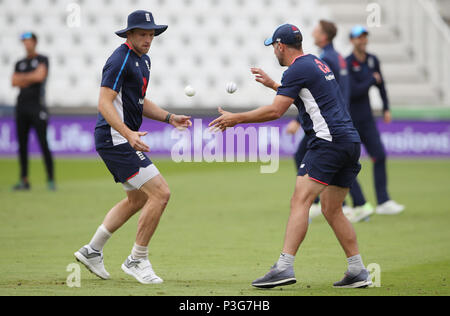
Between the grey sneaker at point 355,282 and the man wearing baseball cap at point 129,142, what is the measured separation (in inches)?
61.5

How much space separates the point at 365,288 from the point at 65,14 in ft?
68.9

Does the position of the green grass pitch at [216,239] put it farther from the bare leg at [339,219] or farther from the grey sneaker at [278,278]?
the bare leg at [339,219]

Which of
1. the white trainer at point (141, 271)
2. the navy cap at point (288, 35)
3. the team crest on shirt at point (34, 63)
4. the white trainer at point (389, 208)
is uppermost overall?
the navy cap at point (288, 35)

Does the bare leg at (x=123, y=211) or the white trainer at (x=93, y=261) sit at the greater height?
the bare leg at (x=123, y=211)

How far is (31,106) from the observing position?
15227 mm

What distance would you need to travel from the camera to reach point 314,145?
23.0 ft

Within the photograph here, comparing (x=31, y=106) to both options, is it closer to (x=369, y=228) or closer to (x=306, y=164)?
(x=369, y=228)

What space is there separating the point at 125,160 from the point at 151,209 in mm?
490

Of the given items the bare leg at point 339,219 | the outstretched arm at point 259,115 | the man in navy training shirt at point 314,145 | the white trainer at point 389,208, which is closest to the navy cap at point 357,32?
the white trainer at point 389,208

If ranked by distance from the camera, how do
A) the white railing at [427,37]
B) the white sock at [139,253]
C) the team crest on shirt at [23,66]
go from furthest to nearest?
the white railing at [427,37] < the team crest on shirt at [23,66] < the white sock at [139,253]

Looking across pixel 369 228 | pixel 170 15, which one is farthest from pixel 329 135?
pixel 170 15

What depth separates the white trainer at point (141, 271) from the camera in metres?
7.02

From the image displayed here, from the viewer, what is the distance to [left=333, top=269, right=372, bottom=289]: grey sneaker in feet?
22.7

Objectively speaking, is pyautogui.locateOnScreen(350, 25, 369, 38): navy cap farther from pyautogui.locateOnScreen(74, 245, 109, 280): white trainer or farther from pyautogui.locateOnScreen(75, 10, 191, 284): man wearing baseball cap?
pyautogui.locateOnScreen(74, 245, 109, 280): white trainer
